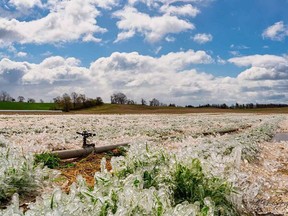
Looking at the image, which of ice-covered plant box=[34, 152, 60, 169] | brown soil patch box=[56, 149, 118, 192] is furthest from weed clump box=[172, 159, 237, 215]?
ice-covered plant box=[34, 152, 60, 169]

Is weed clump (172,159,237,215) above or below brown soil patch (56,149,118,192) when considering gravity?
above

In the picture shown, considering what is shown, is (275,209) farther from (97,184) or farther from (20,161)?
(20,161)

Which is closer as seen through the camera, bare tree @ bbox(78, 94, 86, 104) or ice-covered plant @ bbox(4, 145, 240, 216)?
ice-covered plant @ bbox(4, 145, 240, 216)

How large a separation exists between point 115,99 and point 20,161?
140033mm

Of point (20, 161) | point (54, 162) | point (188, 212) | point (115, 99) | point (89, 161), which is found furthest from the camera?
point (115, 99)

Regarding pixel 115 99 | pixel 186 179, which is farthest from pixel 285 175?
pixel 115 99

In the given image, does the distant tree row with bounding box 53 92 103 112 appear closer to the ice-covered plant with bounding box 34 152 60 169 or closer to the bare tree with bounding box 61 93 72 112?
the bare tree with bounding box 61 93 72 112

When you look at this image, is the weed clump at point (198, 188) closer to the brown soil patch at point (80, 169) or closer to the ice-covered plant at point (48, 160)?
the brown soil patch at point (80, 169)

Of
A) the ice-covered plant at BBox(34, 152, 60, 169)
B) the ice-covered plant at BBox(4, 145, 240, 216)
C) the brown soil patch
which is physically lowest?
the brown soil patch

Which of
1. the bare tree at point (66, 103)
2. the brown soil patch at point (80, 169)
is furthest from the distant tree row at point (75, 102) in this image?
the brown soil patch at point (80, 169)

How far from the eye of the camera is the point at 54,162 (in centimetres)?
810

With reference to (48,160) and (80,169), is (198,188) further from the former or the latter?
(48,160)

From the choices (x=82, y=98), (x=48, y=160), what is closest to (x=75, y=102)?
(x=82, y=98)

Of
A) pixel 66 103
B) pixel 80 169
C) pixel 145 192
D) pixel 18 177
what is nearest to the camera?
pixel 145 192
